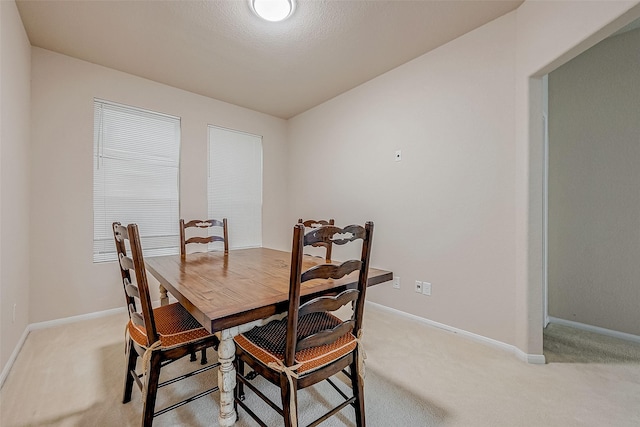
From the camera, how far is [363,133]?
3256 millimetres

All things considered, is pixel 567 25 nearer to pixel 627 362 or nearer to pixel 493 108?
pixel 493 108

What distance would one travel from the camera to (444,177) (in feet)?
8.33

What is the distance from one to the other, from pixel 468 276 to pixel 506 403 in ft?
3.29

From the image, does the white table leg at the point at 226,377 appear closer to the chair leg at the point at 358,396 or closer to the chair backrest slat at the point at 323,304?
the chair backrest slat at the point at 323,304

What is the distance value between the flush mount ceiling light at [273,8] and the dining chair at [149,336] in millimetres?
1732

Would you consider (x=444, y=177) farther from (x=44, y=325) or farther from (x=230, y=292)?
(x=44, y=325)

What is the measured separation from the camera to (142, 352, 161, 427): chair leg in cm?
128

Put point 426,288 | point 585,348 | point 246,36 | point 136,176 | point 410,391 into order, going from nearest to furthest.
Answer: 1. point 410,391
2. point 585,348
3. point 246,36
4. point 426,288
5. point 136,176

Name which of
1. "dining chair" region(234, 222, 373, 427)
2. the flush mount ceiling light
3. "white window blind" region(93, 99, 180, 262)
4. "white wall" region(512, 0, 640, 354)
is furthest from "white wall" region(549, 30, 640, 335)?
"white window blind" region(93, 99, 180, 262)

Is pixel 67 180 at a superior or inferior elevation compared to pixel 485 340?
superior

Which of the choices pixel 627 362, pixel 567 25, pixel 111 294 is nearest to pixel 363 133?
pixel 567 25

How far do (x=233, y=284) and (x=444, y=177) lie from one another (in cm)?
204

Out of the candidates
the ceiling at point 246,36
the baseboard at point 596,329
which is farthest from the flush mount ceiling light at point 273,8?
the baseboard at point 596,329

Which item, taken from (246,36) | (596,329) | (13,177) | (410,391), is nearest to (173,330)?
(410,391)
